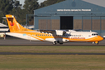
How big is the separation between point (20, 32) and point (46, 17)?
38562 millimetres

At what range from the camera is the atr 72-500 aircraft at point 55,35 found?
49.3 metres

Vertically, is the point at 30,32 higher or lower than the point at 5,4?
lower

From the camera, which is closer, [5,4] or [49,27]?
[49,27]

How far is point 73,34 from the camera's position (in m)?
49.6
